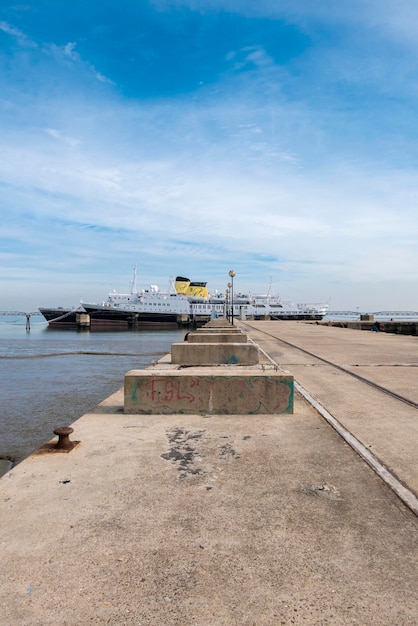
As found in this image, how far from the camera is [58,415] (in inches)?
400

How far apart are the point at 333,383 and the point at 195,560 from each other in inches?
269

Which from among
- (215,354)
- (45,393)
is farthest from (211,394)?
(45,393)

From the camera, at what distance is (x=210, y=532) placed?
2.92 metres

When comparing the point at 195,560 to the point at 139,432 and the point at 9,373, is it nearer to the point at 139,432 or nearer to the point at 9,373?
the point at 139,432

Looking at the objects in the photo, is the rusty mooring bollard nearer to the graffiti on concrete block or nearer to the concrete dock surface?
the concrete dock surface

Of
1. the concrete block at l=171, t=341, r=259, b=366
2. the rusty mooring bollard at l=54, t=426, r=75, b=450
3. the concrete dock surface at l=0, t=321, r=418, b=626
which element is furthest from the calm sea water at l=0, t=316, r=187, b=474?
the concrete dock surface at l=0, t=321, r=418, b=626

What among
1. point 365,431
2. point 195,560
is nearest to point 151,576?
point 195,560

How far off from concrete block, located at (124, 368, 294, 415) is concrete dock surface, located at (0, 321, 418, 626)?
893 millimetres

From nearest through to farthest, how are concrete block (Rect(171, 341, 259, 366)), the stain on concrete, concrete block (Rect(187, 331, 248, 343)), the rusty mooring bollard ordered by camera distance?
the stain on concrete, the rusty mooring bollard, concrete block (Rect(171, 341, 259, 366)), concrete block (Rect(187, 331, 248, 343))

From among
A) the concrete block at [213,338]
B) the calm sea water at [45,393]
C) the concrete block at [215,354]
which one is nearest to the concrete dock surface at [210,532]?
the calm sea water at [45,393]

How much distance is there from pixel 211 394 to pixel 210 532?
11.0 feet

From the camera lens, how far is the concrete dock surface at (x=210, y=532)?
221 cm

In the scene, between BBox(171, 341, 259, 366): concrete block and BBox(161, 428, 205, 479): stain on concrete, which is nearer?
BBox(161, 428, 205, 479): stain on concrete

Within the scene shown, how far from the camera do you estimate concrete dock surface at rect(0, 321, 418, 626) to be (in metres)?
2.21
